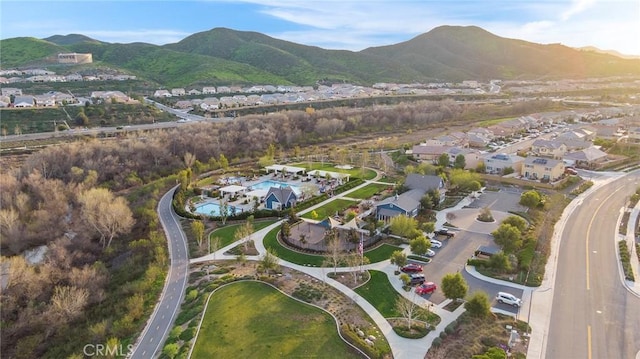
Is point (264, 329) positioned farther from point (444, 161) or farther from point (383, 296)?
point (444, 161)

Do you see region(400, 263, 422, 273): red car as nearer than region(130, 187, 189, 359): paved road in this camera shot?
No

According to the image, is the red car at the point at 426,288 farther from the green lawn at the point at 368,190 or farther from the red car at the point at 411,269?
the green lawn at the point at 368,190

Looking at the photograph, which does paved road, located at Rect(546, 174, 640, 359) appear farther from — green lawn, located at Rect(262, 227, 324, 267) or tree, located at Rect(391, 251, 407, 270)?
green lawn, located at Rect(262, 227, 324, 267)

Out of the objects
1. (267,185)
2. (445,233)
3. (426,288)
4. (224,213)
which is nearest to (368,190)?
(267,185)

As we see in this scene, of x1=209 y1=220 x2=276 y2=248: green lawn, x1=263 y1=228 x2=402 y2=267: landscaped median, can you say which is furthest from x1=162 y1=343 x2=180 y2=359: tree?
x1=209 y1=220 x2=276 y2=248: green lawn

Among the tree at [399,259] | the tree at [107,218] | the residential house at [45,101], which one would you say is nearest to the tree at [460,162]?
the tree at [399,259]

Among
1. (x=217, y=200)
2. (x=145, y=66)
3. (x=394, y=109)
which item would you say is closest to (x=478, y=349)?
(x=217, y=200)

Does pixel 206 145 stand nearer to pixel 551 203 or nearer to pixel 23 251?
pixel 23 251
